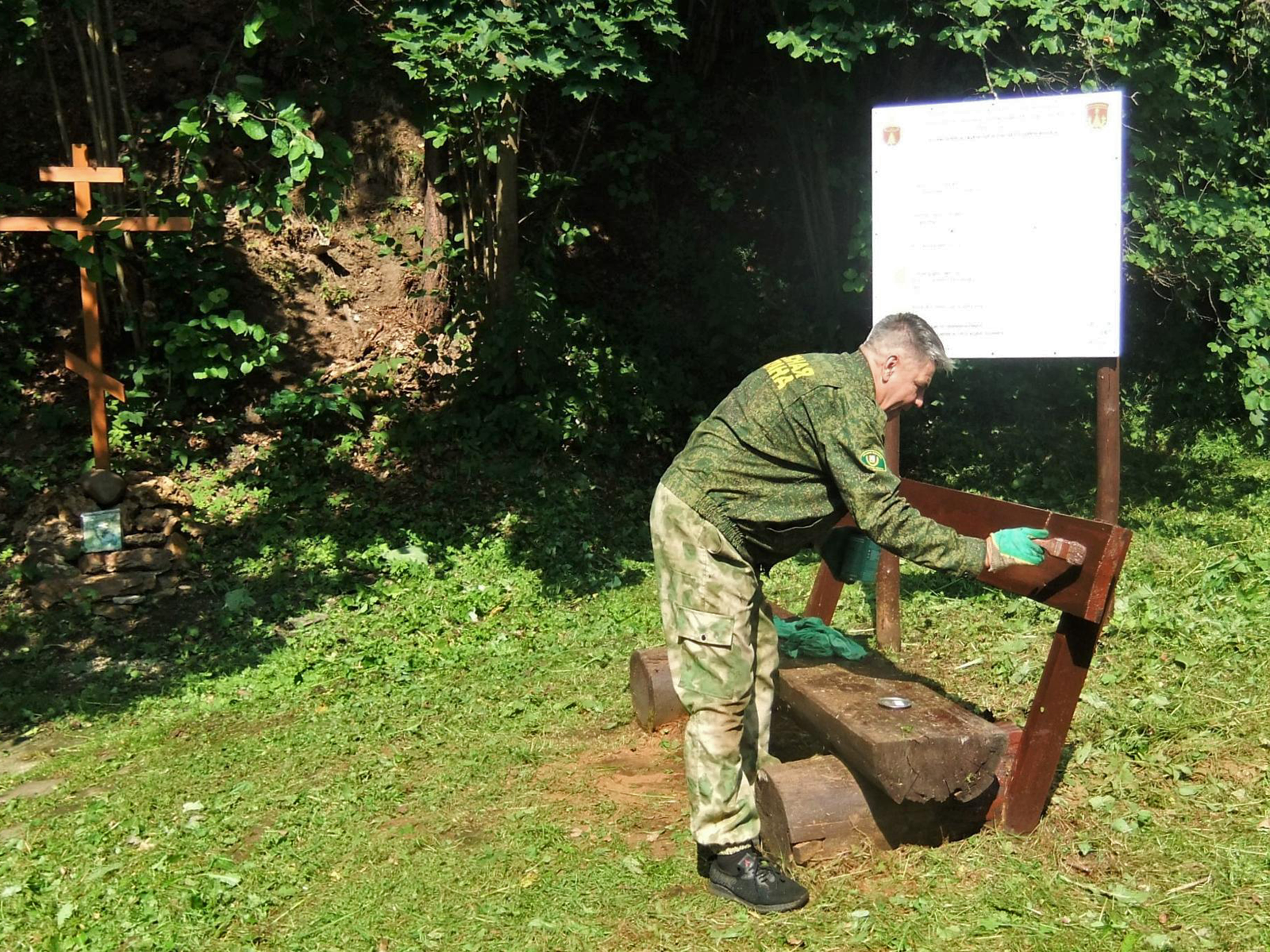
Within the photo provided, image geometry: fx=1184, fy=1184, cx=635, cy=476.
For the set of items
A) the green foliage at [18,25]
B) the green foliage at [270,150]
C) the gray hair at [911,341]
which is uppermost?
the green foliage at [18,25]

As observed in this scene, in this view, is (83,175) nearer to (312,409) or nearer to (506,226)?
(312,409)

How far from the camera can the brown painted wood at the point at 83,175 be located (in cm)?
773

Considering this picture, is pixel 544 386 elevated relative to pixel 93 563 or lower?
elevated

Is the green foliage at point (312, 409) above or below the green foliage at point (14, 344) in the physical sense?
below

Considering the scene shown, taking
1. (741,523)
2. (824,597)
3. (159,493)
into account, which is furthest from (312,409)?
(741,523)

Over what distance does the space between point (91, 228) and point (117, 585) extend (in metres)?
2.37

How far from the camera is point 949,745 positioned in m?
3.70

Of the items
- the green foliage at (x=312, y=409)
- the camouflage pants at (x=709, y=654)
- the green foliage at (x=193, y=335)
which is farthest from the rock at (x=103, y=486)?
the camouflage pants at (x=709, y=654)

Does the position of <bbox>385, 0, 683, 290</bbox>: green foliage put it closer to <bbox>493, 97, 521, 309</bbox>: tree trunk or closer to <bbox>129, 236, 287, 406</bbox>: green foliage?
<bbox>493, 97, 521, 309</bbox>: tree trunk

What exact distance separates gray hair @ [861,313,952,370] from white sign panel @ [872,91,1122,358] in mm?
1691

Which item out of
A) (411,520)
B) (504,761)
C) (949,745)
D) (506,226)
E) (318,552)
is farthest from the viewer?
(506,226)

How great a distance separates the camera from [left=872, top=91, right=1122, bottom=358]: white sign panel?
16.9 feet

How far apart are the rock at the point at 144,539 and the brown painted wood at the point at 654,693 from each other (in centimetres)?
396

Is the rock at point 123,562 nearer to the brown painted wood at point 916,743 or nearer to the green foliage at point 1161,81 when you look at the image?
the brown painted wood at point 916,743
